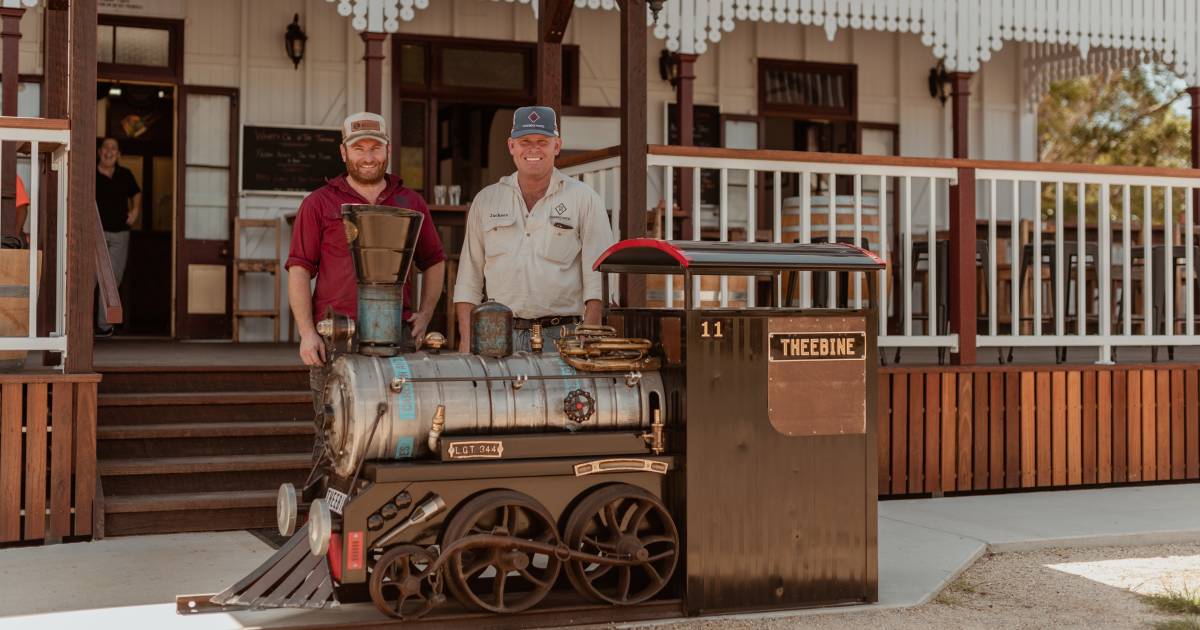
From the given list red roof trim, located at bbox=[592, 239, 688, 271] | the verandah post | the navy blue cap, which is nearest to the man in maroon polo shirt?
the navy blue cap

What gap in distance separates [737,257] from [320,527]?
1.72 metres

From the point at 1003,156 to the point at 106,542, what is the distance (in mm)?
10391

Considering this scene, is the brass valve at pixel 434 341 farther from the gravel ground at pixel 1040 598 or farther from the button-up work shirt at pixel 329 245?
the gravel ground at pixel 1040 598

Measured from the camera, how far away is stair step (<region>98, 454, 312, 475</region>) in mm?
6156

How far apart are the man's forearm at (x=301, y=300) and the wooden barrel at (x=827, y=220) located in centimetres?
374

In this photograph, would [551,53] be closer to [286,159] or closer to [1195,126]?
[286,159]

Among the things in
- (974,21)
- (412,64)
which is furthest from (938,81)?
(412,64)

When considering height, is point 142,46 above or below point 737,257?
above

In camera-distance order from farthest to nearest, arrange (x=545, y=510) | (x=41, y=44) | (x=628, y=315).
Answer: (x=41, y=44)
(x=628, y=315)
(x=545, y=510)

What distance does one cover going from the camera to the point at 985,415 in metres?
7.65

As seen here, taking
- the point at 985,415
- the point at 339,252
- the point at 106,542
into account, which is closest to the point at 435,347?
the point at 339,252

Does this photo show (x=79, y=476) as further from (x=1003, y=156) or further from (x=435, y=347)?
(x=1003, y=156)

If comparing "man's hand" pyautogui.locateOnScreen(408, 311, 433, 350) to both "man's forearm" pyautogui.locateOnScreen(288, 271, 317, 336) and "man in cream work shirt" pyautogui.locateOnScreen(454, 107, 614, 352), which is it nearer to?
"man in cream work shirt" pyautogui.locateOnScreen(454, 107, 614, 352)

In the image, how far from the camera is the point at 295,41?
11305 millimetres
